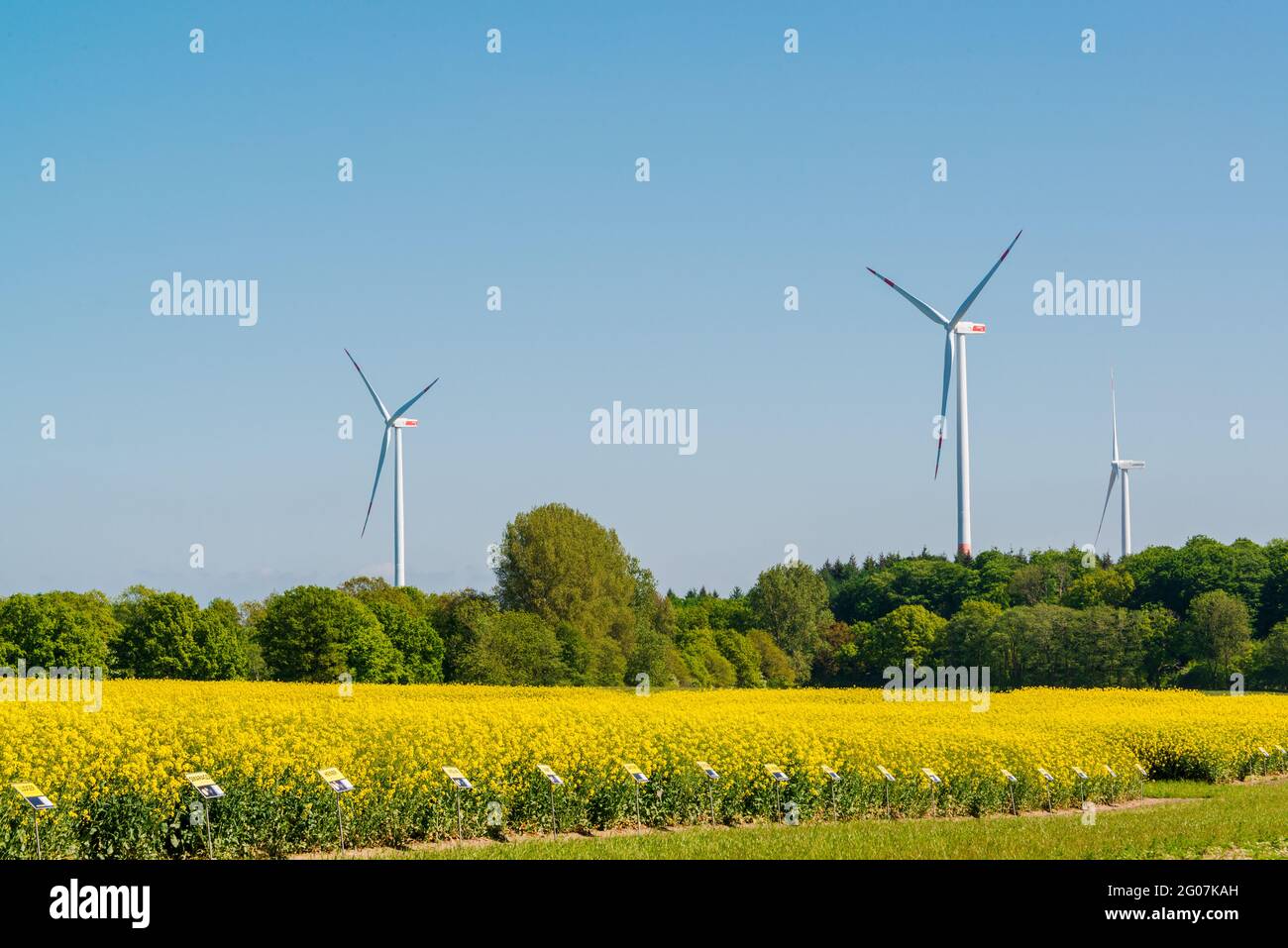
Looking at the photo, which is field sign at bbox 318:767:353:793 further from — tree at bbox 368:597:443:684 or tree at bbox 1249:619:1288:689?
tree at bbox 1249:619:1288:689

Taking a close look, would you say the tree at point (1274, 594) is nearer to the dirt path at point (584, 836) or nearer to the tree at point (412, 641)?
the tree at point (412, 641)

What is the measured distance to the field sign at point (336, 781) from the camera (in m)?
19.7

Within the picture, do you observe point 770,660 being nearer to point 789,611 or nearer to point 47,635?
point 789,611

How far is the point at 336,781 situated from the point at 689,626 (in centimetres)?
12920

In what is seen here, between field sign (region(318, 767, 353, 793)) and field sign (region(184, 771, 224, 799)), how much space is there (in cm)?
140

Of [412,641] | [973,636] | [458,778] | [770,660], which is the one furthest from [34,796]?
[770,660]

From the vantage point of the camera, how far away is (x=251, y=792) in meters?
20.6

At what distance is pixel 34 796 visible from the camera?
17906 millimetres

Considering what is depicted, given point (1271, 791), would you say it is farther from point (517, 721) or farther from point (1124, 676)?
point (1124, 676)

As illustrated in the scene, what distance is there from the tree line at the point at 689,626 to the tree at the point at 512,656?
145 mm

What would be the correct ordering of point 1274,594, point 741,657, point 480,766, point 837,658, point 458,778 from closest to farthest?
point 458,778, point 480,766, point 1274,594, point 741,657, point 837,658
